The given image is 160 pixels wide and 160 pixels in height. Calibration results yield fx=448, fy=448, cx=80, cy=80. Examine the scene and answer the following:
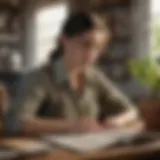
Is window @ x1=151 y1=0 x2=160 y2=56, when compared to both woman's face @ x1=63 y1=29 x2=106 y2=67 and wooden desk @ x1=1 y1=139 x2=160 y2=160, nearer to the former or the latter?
woman's face @ x1=63 y1=29 x2=106 y2=67

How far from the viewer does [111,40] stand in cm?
148

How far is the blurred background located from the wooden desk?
27cm

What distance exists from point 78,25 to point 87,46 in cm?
8

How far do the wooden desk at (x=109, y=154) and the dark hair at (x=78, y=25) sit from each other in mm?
330

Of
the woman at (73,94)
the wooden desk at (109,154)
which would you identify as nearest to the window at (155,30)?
the woman at (73,94)

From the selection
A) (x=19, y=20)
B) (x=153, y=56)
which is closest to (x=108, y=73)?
(x=153, y=56)

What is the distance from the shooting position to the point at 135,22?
1505 mm

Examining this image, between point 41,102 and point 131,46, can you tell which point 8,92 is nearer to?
point 41,102

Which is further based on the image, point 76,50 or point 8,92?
point 76,50

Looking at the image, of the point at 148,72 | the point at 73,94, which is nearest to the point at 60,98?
the point at 73,94

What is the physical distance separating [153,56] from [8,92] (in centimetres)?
51

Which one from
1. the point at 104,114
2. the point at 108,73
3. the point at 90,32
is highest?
the point at 90,32

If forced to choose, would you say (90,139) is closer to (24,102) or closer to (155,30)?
(24,102)

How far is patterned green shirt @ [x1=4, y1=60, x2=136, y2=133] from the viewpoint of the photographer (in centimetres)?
136
